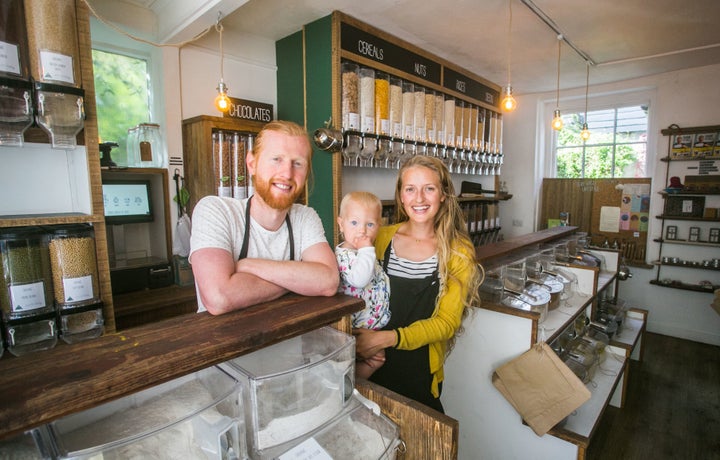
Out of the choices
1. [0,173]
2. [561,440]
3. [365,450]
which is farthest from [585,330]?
[0,173]

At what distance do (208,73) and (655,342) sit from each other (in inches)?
222

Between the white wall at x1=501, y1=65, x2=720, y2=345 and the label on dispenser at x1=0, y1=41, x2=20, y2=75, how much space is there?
5.69 m

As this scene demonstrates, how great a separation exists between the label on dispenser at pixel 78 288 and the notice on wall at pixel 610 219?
5762 millimetres

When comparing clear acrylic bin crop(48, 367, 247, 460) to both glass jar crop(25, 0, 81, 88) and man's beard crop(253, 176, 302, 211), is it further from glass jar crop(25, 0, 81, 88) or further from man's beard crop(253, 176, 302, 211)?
glass jar crop(25, 0, 81, 88)

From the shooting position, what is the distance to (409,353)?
1.62 meters

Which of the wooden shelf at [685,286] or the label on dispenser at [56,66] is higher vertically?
the label on dispenser at [56,66]

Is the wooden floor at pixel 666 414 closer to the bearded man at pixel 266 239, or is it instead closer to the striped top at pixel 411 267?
the striped top at pixel 411 267

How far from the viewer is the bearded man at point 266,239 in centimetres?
100

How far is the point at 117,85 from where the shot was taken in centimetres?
283

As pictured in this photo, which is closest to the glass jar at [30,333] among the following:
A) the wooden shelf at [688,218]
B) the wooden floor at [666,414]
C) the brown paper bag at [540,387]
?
the brown paper bag at [540,387]

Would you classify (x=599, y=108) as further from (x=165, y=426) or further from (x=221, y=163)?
(x=165, y=426)

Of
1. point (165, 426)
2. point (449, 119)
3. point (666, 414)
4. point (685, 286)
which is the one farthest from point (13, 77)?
point (685, 286)

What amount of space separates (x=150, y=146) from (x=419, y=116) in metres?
2.25

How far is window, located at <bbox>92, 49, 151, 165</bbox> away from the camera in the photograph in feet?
9.11
